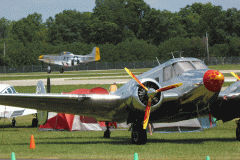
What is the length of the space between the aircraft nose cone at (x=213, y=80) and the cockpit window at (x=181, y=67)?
159cm

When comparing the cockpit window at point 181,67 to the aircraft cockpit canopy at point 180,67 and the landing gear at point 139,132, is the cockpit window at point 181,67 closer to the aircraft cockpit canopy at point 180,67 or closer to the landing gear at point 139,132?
the aircraft cockpit canopy at point 180,67

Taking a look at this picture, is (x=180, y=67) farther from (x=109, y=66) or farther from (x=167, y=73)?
(x=109, y=66)

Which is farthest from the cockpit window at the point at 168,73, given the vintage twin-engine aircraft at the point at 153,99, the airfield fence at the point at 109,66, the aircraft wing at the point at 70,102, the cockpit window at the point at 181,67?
the airfield fence at the point at 109,66

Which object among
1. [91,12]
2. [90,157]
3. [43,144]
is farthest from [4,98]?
[91,12]

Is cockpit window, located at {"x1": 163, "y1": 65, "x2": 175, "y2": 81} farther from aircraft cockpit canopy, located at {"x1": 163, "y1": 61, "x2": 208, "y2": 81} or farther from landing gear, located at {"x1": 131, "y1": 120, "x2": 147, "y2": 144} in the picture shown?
landing gear, located at {"x1": 131, "y1": 120, "x2": 147, "y2": 144}

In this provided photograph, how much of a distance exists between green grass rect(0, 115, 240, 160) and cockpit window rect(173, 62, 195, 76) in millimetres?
2859

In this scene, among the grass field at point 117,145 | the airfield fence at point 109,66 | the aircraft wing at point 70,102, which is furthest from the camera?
the airfield fence at point 109,66

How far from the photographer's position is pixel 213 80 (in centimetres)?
1344

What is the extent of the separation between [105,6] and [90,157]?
159864 millimetres

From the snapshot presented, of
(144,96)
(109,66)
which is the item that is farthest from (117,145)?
(109,66)

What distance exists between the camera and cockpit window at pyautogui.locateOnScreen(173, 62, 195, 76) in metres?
15.3

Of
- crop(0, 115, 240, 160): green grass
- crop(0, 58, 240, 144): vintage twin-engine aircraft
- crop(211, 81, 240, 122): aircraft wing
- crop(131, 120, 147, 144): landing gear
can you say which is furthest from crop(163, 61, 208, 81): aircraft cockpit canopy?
crop(0, 115, 240, 160): green grass

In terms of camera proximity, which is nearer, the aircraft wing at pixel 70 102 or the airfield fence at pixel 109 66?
the aircraft wing at pixel 70 102

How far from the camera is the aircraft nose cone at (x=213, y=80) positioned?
1340cm
